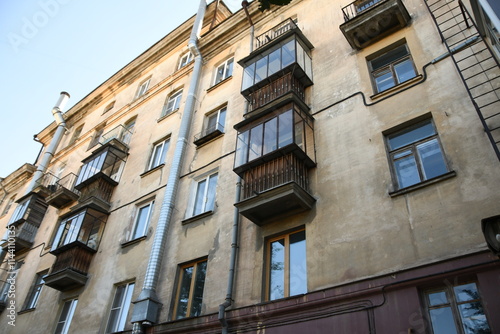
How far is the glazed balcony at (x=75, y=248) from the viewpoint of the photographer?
14302mm

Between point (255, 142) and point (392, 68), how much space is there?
174 inches

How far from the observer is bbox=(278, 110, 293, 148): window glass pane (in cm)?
1111

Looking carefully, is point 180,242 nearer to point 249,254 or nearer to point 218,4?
point 249,254

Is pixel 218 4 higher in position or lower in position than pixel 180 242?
higher

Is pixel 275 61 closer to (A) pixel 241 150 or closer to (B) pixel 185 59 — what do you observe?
(A) pixel 241 150

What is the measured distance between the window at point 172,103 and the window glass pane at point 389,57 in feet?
30.3

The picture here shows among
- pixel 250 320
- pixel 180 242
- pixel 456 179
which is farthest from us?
pixel 180 242

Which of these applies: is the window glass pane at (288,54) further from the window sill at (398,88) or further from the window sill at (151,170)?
the window sill at (151,170)

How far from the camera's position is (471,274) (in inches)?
277

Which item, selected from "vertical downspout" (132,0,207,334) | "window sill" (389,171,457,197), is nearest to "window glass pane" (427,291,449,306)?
"window sill" (389,171,457,197)

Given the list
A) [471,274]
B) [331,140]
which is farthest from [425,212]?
[331,140]

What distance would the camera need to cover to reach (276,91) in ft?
43.1

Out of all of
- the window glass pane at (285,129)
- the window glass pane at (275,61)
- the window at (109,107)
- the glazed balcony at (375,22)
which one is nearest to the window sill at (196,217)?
the window glass pane at (285,129)

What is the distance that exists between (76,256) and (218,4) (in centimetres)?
1514
